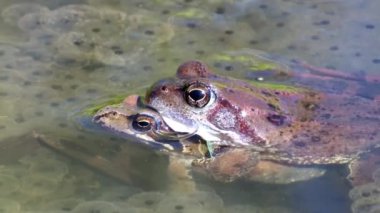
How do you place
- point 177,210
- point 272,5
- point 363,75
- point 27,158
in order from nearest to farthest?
point 177,210 → point 27,158 → point 363,75 → point 272,5

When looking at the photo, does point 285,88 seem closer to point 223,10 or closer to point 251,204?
point 251,204

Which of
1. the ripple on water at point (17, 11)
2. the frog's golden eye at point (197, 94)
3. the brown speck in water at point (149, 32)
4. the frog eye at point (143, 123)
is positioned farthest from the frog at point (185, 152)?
the ripple on water at point (17, 11)

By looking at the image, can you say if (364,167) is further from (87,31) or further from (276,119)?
(87,31)

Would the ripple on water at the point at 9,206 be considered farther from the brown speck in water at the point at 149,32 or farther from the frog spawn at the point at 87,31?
the brown speck in water at the point at 149,32

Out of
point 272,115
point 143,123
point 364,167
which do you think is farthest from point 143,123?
point 364,167

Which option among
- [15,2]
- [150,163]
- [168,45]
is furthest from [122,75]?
[15,2]

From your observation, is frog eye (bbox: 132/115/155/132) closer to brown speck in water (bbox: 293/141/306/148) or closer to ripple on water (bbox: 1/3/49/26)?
brown speck in water (bbox: 293/141/306/148)
